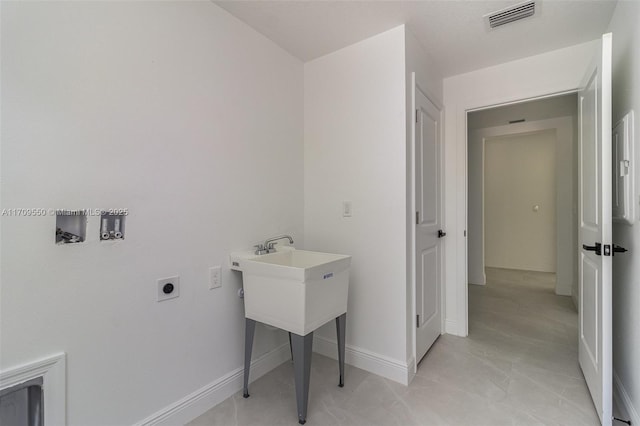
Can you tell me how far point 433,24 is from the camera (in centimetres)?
201

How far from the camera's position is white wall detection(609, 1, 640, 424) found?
1.48 metres

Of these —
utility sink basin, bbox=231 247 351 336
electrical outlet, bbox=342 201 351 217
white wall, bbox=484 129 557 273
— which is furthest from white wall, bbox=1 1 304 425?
white wall, bbox=484 129 557 273

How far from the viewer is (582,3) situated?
5.87 feet

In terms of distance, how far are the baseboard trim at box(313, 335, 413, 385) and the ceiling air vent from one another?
2.37m

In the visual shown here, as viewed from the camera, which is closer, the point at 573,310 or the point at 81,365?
the point at 81,365

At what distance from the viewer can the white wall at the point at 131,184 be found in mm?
1139

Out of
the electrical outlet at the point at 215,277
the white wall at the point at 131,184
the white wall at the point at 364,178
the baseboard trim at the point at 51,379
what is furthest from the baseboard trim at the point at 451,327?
the baseboard trim at the point at 51,379

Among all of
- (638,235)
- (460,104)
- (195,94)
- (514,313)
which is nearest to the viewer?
(638,235)

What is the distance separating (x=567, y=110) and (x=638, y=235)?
3.14 meters

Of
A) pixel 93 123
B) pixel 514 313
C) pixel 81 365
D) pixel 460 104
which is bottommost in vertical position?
pixel 514 313

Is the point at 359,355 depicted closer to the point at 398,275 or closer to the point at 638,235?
the point at 398,275

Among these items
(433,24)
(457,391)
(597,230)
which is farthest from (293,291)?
(433,24)

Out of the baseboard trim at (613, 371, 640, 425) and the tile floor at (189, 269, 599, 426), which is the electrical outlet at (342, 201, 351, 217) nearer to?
the tile floor at (189, 269, 599, 426)

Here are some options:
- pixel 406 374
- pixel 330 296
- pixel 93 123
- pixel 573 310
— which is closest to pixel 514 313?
pixel 573 310
